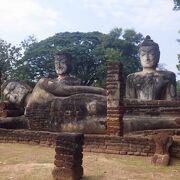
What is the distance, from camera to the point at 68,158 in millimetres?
5906

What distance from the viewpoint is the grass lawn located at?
6051 mm

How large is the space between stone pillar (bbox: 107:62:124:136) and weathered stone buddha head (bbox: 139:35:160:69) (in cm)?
361

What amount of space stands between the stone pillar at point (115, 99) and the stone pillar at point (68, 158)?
2.17 m

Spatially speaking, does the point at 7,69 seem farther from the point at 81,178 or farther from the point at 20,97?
the point at 81,178

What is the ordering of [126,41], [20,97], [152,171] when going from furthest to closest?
[126,41] → [20,97] → [152,171]

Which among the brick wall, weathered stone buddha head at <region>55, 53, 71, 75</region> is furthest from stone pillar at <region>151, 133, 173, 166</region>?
weathered stone buddha head at <region>55, 53, 71, 75</region>

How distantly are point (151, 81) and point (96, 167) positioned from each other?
5.23 metres

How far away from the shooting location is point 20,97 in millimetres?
11102

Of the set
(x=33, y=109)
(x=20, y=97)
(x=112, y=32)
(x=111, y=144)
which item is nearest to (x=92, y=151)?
(x=111, y=144)

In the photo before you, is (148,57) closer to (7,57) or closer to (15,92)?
(15,92)

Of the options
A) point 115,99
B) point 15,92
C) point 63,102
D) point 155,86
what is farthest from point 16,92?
point 155,86

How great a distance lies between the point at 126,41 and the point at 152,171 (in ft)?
73.7

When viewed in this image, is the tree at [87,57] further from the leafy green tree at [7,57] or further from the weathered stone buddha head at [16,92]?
the weathered stone buddha head at [16,92]

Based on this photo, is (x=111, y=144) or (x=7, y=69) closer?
(x=111, y=144)
